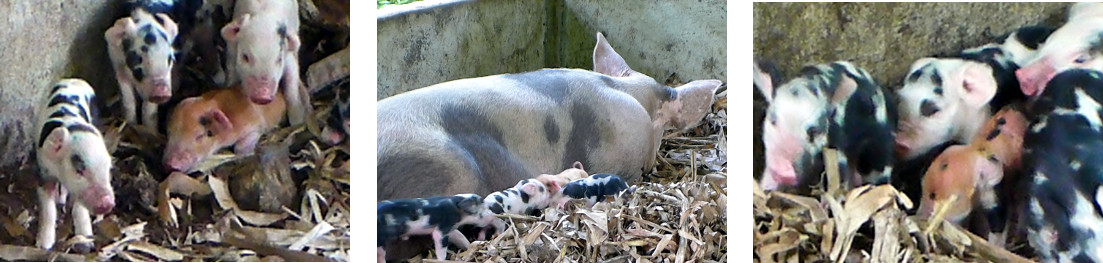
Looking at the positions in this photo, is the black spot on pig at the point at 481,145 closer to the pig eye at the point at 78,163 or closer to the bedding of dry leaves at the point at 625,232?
the bedding of dry leaves at the point at 625,232

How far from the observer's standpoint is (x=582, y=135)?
12.5 feet

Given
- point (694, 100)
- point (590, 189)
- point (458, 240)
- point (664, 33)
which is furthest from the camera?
point (664, 33)

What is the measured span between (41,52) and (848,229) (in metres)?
1.54

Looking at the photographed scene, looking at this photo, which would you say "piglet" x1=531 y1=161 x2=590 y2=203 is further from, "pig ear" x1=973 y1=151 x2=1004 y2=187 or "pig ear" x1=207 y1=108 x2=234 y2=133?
"pig ear" x1=973 y1=151 x2=1004 y2=187

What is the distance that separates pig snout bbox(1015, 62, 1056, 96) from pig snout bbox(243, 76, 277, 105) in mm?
1388

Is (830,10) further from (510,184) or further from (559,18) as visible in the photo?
(559,18)

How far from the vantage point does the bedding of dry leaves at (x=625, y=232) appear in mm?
2781

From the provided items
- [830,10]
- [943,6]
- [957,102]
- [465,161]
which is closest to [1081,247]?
[957,102]

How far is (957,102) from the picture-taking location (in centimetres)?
202

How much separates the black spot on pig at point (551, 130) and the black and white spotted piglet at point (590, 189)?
0.39 metres

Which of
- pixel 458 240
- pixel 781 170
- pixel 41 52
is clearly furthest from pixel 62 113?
pixel 781 170

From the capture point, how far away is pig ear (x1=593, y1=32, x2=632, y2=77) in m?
4.61

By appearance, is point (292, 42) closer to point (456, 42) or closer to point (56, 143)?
point (56, 143)

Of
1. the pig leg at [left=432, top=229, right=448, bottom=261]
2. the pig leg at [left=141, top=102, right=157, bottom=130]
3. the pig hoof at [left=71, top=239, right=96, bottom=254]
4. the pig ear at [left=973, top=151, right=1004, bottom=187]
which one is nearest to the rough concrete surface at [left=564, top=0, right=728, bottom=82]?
the pig leg at [left=432, top=229, right=448, bottom=261]
